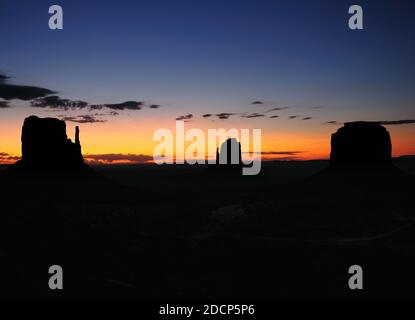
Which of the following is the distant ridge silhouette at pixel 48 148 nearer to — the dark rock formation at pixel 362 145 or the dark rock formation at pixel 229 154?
the dark rock formation at pixel 362 145

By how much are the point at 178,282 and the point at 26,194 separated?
169 feet

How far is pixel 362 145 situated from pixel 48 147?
74.2m

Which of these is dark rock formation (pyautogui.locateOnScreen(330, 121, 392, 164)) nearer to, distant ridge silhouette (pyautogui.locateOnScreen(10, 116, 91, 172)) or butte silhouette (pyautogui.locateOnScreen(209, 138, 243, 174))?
distant ridge silhouette (pyautogui.locateOnScreen(10, 116, 91, 172))

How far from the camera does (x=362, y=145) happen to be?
95.9 metres

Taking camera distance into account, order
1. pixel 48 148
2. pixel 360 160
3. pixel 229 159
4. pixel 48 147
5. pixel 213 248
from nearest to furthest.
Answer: pixel 213 248 < pixel 48 148 < pixel 48 147 < pixel 360 160 < pixel 229 159

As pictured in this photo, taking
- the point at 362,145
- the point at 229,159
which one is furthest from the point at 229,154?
the point at 362,145

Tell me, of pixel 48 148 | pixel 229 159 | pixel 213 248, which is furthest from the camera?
pixel 229 159

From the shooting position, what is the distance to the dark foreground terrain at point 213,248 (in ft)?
103

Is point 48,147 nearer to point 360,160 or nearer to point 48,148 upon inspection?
point 48,148

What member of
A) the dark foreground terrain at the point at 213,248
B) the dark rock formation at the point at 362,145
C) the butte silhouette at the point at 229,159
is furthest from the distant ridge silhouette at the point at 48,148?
the butte silhouette at the point at 229,159
